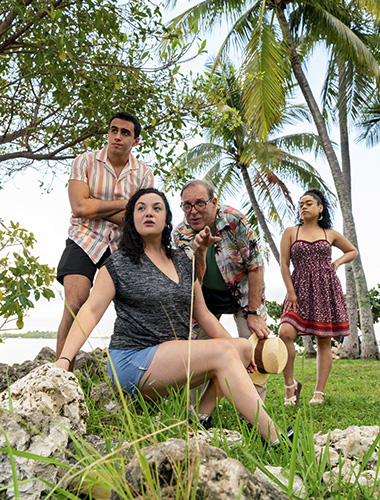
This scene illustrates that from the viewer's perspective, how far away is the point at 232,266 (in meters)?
4.48

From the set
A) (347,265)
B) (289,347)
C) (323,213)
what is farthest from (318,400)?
(347,265)

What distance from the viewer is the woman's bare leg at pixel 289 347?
18.2ft

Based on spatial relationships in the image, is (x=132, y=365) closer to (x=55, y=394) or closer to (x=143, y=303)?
(x=143, y=303)

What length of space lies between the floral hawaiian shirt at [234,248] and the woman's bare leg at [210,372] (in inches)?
53.4

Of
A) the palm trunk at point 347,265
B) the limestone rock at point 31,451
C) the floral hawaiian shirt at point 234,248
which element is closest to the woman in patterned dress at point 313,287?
the floral hawaiian shirt at point 234,248

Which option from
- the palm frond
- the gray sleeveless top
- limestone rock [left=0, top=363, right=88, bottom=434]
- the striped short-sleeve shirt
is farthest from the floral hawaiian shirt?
the palm frond

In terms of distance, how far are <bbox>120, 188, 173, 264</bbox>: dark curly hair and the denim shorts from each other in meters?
0.59

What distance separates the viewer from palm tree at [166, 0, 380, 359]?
12.9m

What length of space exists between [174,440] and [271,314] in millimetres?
18736

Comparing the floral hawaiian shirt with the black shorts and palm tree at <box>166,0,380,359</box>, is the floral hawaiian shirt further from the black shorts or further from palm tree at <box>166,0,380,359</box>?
palm tree at <box>166,0,380,359</box>

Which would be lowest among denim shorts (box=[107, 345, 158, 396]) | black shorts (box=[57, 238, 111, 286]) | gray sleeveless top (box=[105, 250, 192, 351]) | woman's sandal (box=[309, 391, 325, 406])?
woman's sandal (box=[309, 391, 325, 406])

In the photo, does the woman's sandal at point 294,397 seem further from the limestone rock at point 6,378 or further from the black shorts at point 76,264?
the limestone rock at point 6,378

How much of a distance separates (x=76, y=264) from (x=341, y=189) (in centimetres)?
1220

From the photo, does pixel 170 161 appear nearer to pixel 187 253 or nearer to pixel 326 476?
pixel 187 253
